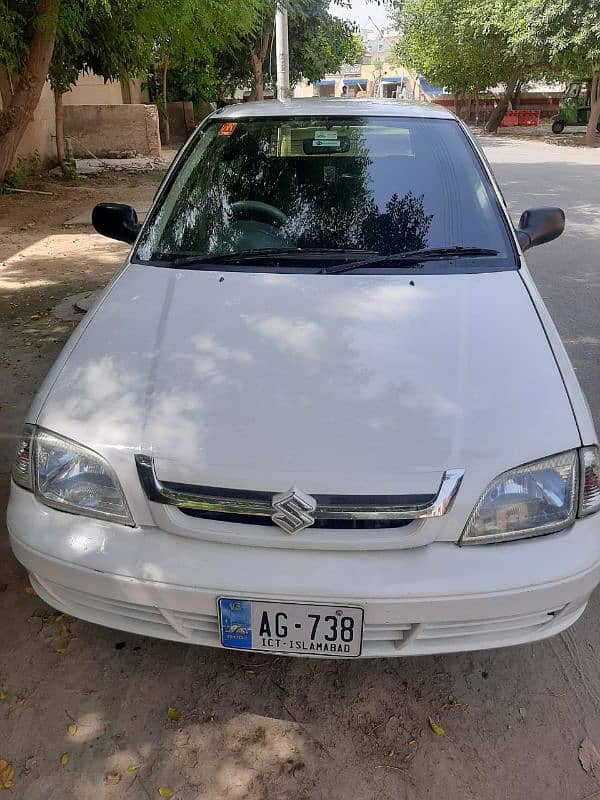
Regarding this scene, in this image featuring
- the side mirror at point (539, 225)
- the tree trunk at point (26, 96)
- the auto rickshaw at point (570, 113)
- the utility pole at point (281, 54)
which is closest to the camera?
the side mirror at point (539, 225)

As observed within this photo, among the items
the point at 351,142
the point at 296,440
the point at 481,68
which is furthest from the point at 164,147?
the point at 296,440

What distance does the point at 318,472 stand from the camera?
5.93 ft

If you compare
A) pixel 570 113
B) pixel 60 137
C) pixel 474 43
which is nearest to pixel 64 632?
pixel 60 137

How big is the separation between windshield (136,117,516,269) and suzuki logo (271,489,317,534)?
4.07 ft

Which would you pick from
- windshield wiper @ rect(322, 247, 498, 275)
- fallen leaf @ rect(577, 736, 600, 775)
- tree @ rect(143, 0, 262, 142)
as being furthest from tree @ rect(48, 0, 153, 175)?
fallen leaf @ rect(577, 736, 600, 775)

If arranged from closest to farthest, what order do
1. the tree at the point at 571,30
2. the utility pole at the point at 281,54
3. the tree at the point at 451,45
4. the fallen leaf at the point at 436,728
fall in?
the fallen leaf at the point at 436,728
the utility pole at the point at 281,54
the tree at the point at 571,30
the tree at the point at 451,45

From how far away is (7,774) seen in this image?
1941mm

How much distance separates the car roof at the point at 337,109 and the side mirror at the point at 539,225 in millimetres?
640

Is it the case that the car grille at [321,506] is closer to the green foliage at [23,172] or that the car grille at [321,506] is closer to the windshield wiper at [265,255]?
the windshield wiper at [265,255]

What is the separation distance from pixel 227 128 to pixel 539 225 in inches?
60.9

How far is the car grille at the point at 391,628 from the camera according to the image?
6.11 feet

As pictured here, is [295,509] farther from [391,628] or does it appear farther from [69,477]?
[69,477]

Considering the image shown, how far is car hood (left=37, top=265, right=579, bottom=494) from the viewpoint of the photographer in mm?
1845

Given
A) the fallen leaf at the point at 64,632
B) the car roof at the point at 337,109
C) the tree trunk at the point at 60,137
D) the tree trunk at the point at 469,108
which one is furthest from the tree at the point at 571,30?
the fallen leaf at the point at 64,632
